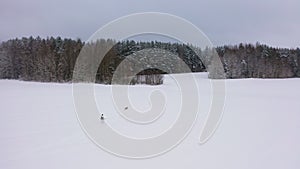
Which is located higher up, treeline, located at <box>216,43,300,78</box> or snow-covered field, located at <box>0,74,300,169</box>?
treeline, located at <box>216,43,300,78</box>

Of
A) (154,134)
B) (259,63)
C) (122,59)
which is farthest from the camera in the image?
(259,63)

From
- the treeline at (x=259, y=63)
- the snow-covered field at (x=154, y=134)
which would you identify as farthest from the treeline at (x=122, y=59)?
the snow-covered field at (x=154, y=134)

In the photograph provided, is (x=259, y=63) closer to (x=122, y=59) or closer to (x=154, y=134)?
(x=122, y=59)

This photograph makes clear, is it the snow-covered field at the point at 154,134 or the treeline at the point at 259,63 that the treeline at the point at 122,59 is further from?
the snow-covered field at the point at 154,134

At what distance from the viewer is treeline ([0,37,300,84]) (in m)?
24.6

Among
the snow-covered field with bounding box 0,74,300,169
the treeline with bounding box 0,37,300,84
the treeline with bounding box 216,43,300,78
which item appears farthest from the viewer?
the treeline with bounding box 216,43,300,78

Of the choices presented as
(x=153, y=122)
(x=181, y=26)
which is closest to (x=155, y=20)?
(x=181, y=26)

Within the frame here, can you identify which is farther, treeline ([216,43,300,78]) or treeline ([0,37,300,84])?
treeline ([216,43,300,78])

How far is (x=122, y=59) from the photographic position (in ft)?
81.4

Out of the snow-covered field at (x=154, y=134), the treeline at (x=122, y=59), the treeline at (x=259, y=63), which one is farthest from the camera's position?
the treeline at (x=259, y=63)

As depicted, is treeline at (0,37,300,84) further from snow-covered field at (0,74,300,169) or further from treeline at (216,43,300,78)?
snow-covered field at (0,74,300,169)

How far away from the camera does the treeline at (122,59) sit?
24.6m

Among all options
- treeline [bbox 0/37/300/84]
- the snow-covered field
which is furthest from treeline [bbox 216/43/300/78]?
the snow-covered field

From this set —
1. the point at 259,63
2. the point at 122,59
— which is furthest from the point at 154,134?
the point at 259,63
